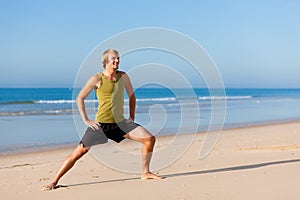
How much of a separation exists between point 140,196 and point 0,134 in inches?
418

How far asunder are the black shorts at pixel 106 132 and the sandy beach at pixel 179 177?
0.63 metres

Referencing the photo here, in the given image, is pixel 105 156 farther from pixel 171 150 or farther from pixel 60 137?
pixel 60 137

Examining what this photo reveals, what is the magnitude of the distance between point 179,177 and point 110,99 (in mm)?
1670

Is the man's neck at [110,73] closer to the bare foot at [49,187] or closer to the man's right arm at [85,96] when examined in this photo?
the man's right arm at [85,96]

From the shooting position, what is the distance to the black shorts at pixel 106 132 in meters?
5.81

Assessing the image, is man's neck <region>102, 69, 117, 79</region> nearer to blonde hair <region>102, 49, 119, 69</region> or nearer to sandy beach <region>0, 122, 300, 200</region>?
A: blonde hair <region>102, 49, 119, 69</region>

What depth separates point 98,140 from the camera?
586cm

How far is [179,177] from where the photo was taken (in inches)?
258

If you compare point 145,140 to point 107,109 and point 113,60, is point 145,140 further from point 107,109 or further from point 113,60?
point 113,60

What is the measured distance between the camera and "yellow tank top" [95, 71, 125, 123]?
582 cm

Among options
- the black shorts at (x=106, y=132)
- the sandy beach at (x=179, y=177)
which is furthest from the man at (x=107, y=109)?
the sandy beach at (x=179, y=177)

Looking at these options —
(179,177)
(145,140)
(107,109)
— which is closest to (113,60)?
(107,109)

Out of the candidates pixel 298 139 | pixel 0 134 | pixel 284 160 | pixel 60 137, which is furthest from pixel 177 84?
pixel 0 134

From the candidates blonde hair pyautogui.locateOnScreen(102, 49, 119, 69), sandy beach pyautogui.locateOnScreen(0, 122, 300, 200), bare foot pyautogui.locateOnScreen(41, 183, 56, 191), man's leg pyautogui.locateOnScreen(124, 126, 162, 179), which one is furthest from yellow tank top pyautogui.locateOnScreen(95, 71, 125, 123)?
bare foot pyautogui.locateOnScreen(41, 183, 56, 191)
